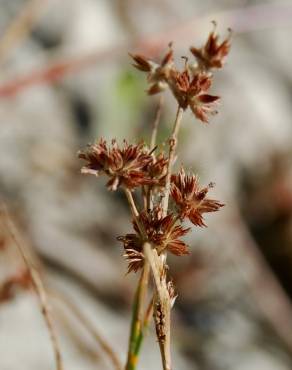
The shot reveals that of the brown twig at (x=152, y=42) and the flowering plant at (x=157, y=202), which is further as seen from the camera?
the brown twig at (x=152, y=42)

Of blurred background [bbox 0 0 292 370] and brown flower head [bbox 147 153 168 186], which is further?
blurred background [bbox 0 0 292 370]

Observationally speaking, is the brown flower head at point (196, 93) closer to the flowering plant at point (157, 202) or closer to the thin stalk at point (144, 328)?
the flowering plant at point (157, 202)

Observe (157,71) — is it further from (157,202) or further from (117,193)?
(117,193)

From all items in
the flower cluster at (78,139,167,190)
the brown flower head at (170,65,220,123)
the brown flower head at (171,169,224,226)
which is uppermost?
the brown flower head at (170,65,220,123)

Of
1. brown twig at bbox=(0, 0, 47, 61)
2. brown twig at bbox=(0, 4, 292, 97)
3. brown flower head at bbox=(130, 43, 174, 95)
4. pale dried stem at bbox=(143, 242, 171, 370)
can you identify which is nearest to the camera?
pale dried stem at bbox=(143, 242, 171, 370)

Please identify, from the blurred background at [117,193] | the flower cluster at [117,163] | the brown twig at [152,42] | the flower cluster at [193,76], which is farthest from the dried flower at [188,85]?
the brown twig at [152,42]

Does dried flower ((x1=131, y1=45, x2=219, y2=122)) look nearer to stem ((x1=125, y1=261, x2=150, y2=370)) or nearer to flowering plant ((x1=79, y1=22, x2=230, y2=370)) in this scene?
flowering plant ((x1=79, y1=22, x2=230, y2=370))

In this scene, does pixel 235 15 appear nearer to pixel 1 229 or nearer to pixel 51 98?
pixel 51 98

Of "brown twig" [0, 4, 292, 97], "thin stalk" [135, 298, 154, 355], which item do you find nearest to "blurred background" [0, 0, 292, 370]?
"brown twig" [0, 4, 292, 97]
